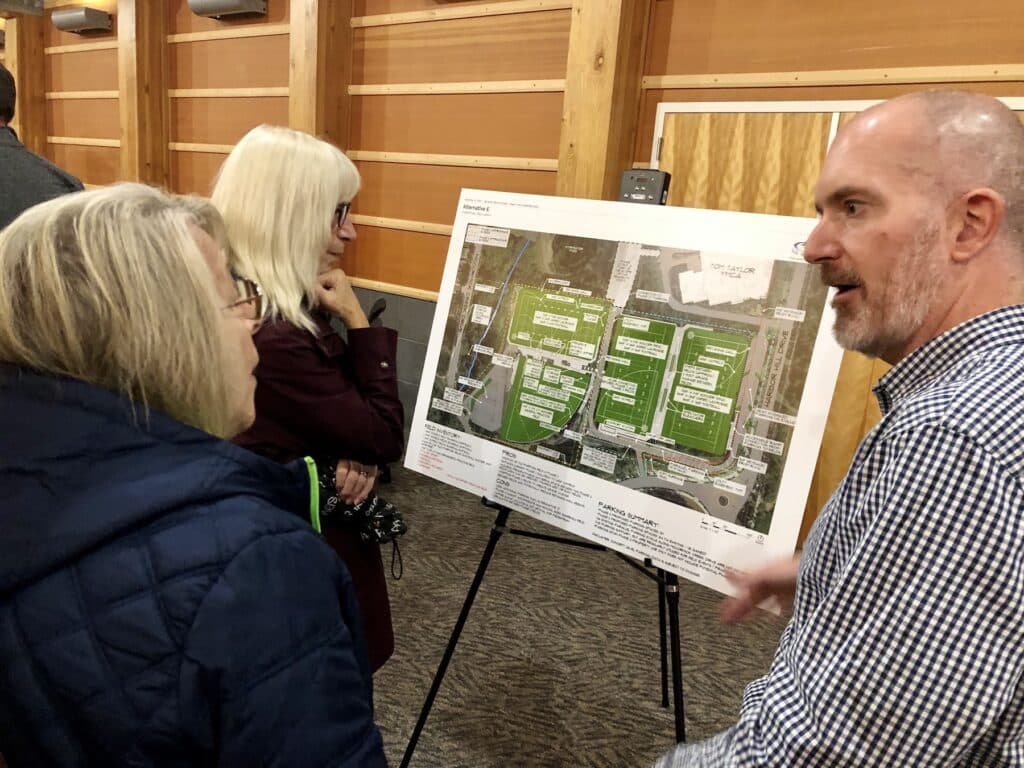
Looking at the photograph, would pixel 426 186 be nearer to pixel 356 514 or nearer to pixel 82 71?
pixel 356 514

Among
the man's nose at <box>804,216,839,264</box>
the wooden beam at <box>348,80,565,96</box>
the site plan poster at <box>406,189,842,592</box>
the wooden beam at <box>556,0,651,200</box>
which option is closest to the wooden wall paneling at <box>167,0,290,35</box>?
the wooden beam at <box>348,80,565,96</box>

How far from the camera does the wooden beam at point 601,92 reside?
3.14 meters

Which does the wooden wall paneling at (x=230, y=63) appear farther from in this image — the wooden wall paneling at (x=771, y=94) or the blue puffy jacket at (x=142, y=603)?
the blue puffy jacket at (x=142, y=603)

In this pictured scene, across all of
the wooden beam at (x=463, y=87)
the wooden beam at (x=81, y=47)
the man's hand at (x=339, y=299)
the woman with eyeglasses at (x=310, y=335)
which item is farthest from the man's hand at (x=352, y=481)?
the wooden beam at (x=81, y=47)

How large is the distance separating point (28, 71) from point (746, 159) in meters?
6.78

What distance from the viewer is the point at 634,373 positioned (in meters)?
1.61

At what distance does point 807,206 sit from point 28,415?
2.81 meters

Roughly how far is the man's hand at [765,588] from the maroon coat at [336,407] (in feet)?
2.47

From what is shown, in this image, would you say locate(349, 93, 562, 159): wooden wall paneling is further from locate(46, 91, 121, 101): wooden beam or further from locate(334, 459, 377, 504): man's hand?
locate(46, 91, 121, 101): wooden beam

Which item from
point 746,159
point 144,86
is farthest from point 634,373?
point 144,86

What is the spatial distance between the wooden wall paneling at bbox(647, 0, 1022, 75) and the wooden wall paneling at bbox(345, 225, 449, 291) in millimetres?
1596

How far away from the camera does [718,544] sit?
1.46 meters

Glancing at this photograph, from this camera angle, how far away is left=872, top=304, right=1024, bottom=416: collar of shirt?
84 cm

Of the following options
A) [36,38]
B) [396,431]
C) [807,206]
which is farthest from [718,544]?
[36,38]
